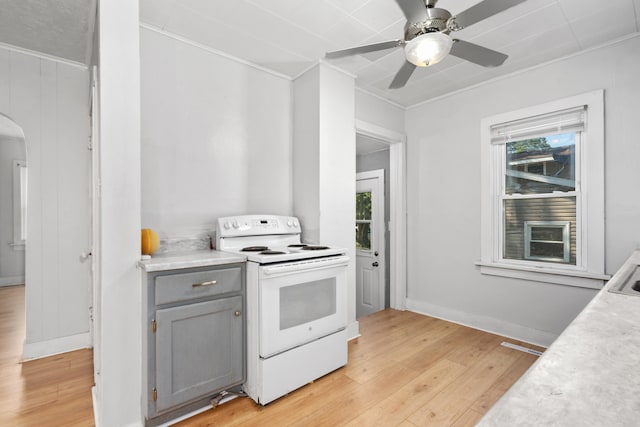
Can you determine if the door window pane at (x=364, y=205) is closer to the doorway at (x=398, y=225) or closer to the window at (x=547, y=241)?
the doorway at (x=398, y=225)

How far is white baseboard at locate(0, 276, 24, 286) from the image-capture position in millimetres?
5129

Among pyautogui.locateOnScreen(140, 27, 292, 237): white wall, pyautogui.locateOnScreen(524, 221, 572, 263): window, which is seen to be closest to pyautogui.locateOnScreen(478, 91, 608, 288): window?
pyautogui.locateOnScreen(524, 221, 572, 263): window

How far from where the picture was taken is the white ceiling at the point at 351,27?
2.04 m

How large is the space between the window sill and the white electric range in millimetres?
1713

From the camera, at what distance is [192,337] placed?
5.76ft

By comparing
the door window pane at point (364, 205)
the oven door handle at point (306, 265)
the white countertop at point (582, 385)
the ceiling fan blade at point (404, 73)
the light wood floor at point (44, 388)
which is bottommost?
the light wood floor at point (44, 388)

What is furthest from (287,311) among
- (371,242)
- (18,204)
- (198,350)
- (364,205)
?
(18,204)

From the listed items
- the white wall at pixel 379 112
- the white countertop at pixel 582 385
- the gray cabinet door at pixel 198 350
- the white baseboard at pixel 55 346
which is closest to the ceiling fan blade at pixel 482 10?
the white countertop at pixel 582 385

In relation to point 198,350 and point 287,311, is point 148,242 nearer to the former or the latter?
point 198,350

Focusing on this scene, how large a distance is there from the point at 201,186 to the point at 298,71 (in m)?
1.42

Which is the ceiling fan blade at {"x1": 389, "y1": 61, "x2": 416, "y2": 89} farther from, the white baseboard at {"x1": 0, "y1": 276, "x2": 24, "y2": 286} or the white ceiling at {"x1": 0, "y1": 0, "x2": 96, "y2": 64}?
the white baseboard at {"x1": 0, "y1": 276, "x2": 24, "y2": 286}

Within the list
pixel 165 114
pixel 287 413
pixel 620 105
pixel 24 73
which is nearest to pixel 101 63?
pixel 165 114

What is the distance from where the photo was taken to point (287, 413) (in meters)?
1.82

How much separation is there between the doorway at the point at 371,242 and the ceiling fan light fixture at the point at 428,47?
2.80m
